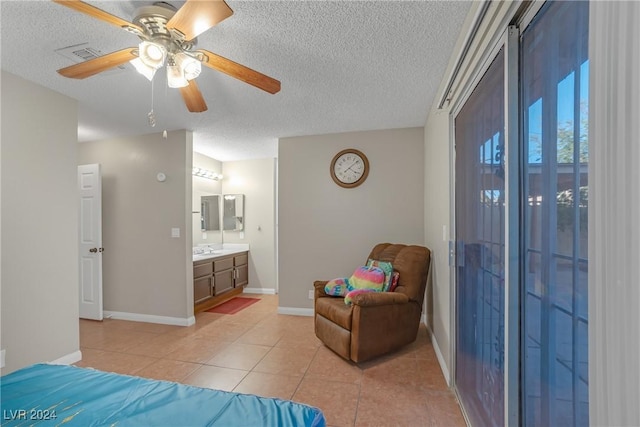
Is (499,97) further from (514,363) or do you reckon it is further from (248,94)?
(248,94)

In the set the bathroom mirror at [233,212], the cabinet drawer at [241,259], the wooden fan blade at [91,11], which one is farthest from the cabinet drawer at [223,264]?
the wooden fan blade at [91,11]

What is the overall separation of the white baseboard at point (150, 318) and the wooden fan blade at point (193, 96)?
8.59ft

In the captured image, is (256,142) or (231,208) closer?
(256,142)

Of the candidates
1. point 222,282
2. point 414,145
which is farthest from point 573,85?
point 222,282

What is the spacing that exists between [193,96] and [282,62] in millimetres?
666

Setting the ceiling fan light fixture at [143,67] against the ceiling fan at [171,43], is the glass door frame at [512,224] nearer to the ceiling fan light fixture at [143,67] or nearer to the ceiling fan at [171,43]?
the ceiling fan at [171,43]

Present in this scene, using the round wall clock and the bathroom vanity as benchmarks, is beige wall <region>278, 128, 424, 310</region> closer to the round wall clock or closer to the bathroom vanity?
the round wall clock

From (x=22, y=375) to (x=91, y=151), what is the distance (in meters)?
3.60

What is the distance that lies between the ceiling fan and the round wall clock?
6.29ft

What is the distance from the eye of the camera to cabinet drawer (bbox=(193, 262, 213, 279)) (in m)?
3.72

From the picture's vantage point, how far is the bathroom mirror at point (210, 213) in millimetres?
4836

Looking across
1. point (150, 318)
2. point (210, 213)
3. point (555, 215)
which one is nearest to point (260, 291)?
point (210, 213)

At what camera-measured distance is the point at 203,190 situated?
4785 mm

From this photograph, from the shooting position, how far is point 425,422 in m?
1.72
